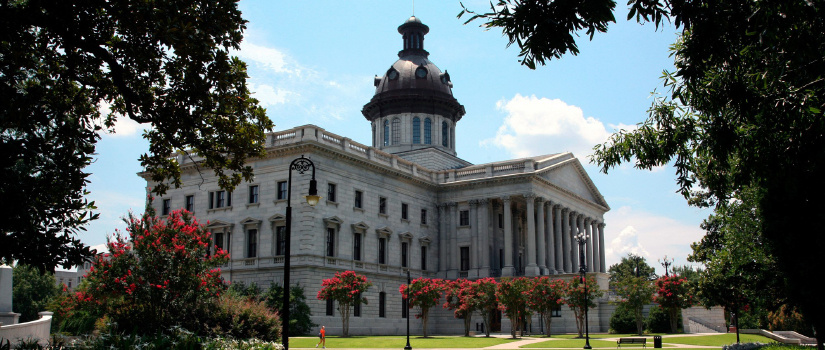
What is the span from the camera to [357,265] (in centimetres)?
5462

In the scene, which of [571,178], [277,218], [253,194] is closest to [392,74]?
[571,178]

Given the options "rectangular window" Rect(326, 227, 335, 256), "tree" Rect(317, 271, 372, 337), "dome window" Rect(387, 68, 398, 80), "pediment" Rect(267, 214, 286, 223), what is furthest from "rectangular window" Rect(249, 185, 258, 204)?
"dome window" Rect(387, 68, 398, 80)

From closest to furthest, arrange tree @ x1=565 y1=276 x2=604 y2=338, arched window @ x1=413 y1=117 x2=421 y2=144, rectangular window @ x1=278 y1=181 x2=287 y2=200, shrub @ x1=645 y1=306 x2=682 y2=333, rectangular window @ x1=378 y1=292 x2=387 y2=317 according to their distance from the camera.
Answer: tree @ x1=565 y1=276 x2=604 y2=338 < rectangular window @ x1=278 y1=181 x2=287 y2=200 < rectangular window @ x1=378 y1=292 x2=387 y2=317 < shrub @ x1=645 y1=306 x2=682 y2=333 < arched window @ x1=413 y1=117 x2=421 y2=144

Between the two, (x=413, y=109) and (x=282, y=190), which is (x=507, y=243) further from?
(x=282, y=190)

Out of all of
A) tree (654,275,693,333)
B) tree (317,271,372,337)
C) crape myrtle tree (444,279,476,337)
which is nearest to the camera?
tree (317,271,372,337)

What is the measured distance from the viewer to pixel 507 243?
206ft

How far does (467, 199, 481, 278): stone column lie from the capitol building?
0.39 ft

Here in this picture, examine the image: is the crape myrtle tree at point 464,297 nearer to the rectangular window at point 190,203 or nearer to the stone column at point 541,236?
the stone column at point 541,236

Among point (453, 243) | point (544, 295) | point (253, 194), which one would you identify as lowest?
point (544, 295)

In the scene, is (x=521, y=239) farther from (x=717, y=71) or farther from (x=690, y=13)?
(x=690, y=13)

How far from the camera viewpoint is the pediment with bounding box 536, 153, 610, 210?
66.4 m

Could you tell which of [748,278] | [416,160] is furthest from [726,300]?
[416,160]

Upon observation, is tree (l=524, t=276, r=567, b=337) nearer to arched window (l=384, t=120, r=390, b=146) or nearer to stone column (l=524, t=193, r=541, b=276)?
stone column (l=524, t=193, r=541, b=276)

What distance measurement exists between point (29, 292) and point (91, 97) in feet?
284
